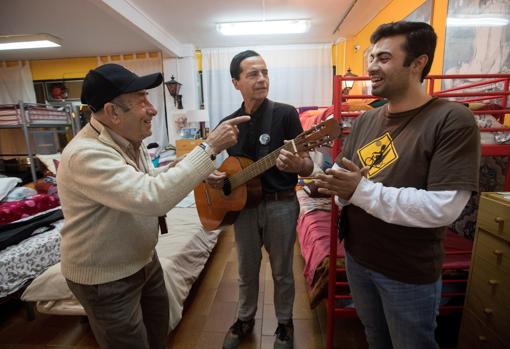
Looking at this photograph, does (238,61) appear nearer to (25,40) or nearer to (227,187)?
(227,187)

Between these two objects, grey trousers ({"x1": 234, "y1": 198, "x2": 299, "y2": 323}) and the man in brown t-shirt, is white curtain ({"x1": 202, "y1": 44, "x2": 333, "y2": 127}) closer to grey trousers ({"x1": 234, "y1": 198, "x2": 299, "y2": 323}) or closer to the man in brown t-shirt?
grey trousers ({"x1": 234, "y1": 198, "x2": 299, "y2": 323})

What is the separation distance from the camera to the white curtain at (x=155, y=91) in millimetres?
5402

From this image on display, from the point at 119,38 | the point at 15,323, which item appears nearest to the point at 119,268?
the point at 15,323

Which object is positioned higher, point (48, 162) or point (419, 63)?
point (419, 63)

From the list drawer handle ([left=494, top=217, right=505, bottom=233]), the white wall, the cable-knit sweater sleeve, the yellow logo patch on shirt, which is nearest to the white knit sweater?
the cable-knit sweater sleeve


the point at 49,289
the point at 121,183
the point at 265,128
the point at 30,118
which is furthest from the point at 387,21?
the point at 30,118

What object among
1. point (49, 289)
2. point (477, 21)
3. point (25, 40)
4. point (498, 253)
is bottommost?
point (49, 289)

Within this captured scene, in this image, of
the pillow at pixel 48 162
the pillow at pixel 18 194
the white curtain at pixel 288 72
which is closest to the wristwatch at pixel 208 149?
the pillow at pixel 18 194

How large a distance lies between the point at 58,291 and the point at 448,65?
136 inches

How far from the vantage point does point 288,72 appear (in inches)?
210

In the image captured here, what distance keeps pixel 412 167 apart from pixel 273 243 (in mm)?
920

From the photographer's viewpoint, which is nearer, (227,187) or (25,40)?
(227,187)

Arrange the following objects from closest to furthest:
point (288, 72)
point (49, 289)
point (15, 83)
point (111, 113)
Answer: point (111, 113) → point (49, 289) → point (288, 72) → point (15, 83)

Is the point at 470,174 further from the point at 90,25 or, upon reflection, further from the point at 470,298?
the point at 90,25
